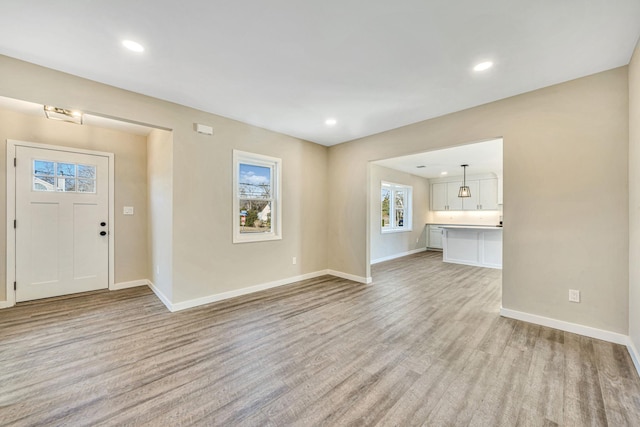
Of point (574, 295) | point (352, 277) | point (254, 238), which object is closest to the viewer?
point (574, 295)

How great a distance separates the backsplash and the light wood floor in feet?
17.4

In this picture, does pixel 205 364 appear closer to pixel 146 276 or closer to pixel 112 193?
pixel 146 276

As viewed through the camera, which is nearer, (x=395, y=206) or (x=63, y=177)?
(x=63, y=177)

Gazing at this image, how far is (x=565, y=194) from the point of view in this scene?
2699 mm

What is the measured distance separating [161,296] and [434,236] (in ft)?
26.4

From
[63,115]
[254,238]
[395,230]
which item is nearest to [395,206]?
[395,230]

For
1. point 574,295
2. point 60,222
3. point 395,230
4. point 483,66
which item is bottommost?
point 574,295

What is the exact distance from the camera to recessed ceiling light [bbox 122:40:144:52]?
2086 mm

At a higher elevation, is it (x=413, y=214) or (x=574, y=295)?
(x=413, y=214)

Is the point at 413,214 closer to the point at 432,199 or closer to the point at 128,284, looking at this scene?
the point at 432,199

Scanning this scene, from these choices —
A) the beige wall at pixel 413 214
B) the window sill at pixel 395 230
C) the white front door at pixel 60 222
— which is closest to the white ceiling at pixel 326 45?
the white front door at pixel 60 222

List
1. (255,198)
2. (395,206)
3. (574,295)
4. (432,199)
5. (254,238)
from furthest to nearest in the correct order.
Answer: (432,199)
(395,206)
(255,198)
(254,238)
(574,295)

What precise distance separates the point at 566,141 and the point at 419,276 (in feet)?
10.6

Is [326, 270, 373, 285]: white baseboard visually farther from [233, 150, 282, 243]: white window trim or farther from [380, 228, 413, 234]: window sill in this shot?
[380, 228, 413, 234]: window sill
